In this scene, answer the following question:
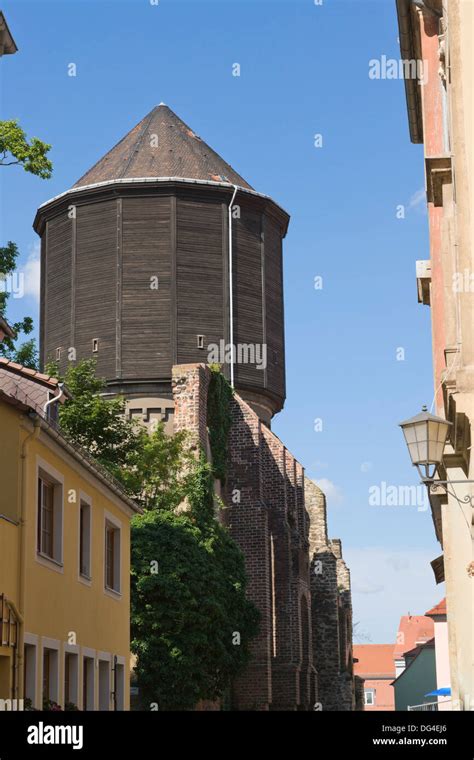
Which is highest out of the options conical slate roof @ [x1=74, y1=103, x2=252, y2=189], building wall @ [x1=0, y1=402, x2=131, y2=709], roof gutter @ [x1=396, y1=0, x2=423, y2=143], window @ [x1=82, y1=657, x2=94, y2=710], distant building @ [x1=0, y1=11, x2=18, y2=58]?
conical slate roof @ [x1=74, y1=103, x2=252, y2=189]

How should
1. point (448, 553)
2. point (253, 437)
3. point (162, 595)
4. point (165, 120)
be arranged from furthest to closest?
A: point (165, 120) → point (253, 437) → point (162, 595) → point (448, 553)

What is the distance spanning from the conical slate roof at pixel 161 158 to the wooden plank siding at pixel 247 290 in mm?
2091

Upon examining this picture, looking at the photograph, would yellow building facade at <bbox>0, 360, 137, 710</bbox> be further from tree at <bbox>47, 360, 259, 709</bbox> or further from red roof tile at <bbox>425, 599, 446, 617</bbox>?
red roof tile at <bbox>425, 599, 446, 617</bbox>

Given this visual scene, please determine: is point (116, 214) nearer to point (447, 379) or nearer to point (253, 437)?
point (253, 437)

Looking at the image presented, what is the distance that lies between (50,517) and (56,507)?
0.67 ft

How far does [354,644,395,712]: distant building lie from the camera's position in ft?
386

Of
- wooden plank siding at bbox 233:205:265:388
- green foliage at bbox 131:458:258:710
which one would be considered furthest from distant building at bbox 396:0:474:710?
wooden plank siding at bbox 233:205:265:388

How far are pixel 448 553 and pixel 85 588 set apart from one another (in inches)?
268

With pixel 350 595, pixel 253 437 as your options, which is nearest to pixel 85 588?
pixel 253 437

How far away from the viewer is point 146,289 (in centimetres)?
4494

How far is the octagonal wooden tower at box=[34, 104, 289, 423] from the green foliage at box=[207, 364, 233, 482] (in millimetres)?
3086

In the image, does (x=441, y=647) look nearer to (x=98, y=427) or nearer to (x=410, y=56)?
(x=98, y=427)

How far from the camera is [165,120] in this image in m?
51.1
